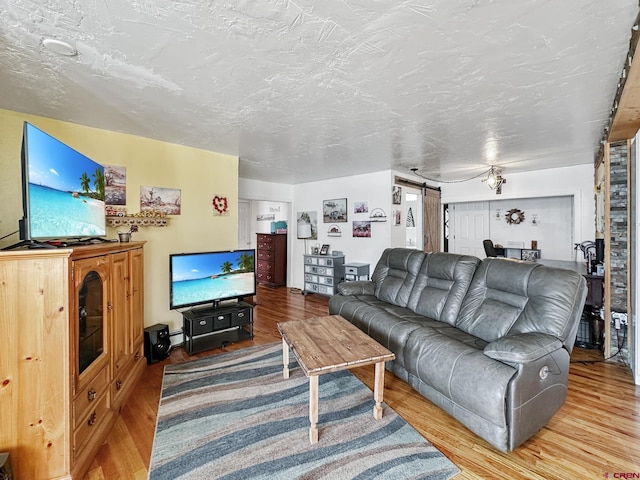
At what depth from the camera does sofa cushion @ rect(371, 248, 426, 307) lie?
3.16 metres

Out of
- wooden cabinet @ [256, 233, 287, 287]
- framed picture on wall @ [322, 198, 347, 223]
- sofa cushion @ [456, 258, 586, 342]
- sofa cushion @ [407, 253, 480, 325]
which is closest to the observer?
sofa cushion @ [456, 258, 586, 342]

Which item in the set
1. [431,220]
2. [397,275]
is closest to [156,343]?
[397,275]

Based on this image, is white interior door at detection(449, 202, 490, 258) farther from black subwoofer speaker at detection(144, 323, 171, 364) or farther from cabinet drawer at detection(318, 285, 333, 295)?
black subwoofer speaker at detection(144, 323, 171, 364)

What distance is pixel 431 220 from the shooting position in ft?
19.9

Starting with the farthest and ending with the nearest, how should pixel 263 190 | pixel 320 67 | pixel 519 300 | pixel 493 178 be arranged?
pixel 263 190, pixel 493 178, pixel 519 300, pixel 320 67

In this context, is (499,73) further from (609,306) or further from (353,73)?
(609,306)

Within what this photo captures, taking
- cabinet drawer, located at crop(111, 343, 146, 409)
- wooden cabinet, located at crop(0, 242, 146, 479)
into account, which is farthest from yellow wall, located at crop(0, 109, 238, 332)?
wooden cabinet, located at crop(0, 242, 146, 479)

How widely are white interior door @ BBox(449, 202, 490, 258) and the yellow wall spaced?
16.5 ft

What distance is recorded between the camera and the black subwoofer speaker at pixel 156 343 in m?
2.89

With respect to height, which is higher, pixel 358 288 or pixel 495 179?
pixel 495 179

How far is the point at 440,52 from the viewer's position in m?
1.64

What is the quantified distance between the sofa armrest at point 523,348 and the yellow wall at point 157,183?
3.25 m

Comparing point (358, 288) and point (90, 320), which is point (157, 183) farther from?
point (358, 288)

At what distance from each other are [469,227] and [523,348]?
5244 millimetres
